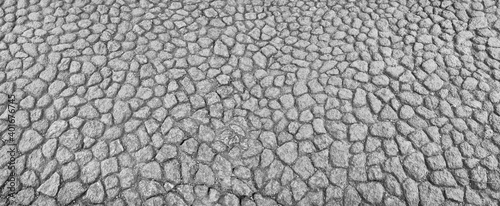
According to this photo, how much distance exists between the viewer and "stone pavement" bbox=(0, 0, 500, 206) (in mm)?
3383

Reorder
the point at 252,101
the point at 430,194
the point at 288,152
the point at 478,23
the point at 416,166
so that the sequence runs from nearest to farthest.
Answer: the point at 430,194, the point at 416,166, the point at 288,152, the point at 252,101, the point at 478,23

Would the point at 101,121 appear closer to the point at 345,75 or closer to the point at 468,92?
the point at 345,75

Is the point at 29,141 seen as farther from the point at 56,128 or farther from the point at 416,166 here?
the point at 416,166

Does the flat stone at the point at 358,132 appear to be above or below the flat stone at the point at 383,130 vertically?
below

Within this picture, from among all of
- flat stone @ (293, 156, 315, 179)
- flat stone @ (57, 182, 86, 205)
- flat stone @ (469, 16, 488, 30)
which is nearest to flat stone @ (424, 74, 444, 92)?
flat stone @ (469, 16, 488, 30)

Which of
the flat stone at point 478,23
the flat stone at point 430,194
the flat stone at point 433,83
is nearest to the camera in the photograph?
the flat stone at point 430,194

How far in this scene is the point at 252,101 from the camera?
13.0ft

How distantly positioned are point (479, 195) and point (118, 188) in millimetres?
2741

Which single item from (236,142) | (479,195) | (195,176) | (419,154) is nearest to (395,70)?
(419,154)

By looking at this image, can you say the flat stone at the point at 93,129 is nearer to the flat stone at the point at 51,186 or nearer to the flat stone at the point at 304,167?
the flat stone at the point at 51,186

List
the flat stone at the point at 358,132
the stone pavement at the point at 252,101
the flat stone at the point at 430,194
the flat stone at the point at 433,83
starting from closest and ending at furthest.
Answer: the flat stone at the point at 430,194 < the stone pavement at the point at 252,101 < the flat stone at the point at 358,132 < the flat stone at the point at 433,83

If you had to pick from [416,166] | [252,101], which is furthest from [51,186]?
[416,166]

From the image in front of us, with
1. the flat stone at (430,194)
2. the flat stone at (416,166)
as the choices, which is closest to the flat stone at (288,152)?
the flat stone at (416,166)

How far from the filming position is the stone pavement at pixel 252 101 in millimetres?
3383
